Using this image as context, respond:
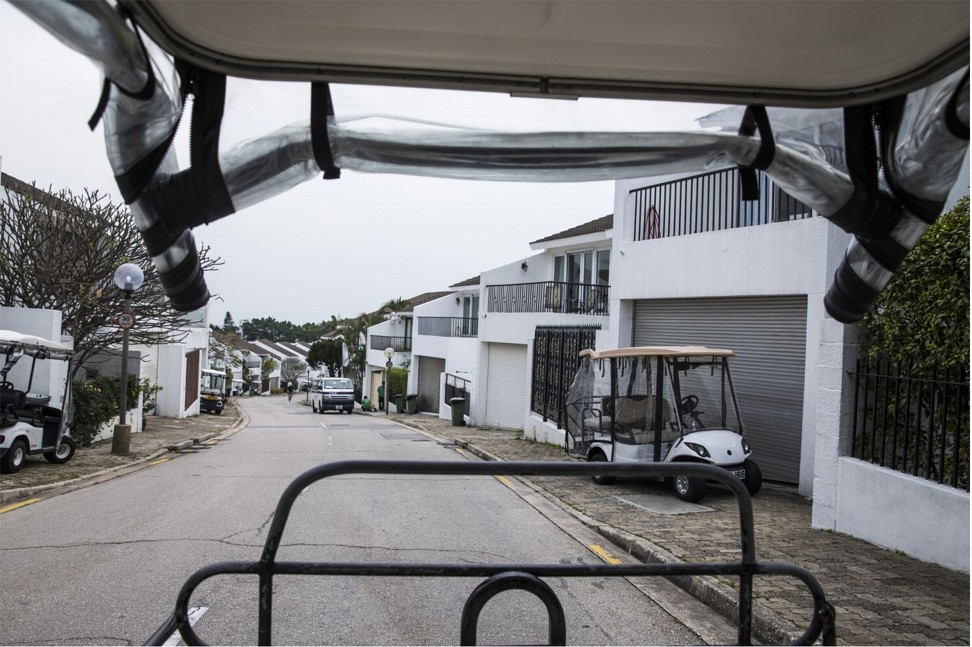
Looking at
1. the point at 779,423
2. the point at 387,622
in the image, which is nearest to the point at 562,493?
the point at 779,423

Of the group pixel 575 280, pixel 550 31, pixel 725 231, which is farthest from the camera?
pixel 575 280

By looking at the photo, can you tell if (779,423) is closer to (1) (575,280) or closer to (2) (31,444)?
(2) (31,444)

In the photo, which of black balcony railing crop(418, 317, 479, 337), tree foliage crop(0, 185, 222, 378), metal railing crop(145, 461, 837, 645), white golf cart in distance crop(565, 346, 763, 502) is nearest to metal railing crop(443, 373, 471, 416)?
black balcony railing crop(418, 317, 479, 337)

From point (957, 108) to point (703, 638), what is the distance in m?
3.92

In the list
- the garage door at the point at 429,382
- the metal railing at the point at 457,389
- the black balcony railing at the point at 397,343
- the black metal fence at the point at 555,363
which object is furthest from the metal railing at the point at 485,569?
the black balcony railing at the point at 397,343

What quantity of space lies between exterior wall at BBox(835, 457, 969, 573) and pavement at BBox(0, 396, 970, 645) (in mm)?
135

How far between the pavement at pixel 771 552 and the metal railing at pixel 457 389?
15.7 meters

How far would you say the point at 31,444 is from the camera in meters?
12.3

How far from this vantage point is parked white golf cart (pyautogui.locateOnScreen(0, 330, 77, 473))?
11.6 m

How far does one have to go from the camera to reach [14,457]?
11.7m

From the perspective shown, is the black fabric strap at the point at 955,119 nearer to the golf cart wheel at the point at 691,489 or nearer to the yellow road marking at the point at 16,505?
the golf cart wheel at the point at 691,489

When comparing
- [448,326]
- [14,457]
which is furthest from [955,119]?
[448,326]

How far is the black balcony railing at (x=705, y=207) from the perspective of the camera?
1184 cm

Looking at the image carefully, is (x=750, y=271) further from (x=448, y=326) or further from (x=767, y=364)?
(x=448, y=326)
